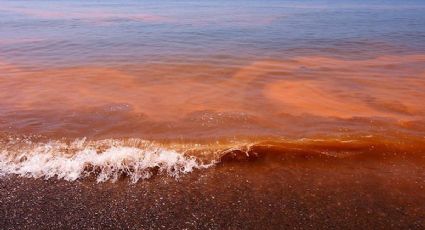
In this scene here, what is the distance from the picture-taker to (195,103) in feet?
25.6

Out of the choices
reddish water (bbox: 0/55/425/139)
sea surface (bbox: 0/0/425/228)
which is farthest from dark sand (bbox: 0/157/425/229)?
reddish water (bbox: 0/55/425/139)

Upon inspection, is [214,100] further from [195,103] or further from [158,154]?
[158,154]

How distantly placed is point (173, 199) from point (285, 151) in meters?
2.06

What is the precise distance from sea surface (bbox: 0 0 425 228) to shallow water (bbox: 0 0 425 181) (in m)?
0.03

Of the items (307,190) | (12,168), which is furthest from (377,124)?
(12,168)

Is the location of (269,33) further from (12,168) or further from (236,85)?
(12,168)

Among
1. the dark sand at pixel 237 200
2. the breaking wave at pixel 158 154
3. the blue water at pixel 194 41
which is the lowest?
the dark sand at pixel 237 200

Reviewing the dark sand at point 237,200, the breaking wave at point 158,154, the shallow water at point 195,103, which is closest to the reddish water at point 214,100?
the shallow water at point 195,103

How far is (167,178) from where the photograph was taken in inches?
188

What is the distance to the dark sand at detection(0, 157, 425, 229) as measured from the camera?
3.89m

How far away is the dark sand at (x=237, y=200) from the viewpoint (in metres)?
3.89

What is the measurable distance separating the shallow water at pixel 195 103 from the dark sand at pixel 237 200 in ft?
1.21

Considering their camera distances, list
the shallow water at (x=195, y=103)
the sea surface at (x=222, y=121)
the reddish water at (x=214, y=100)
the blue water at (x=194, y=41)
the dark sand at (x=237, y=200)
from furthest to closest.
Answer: the blue water at (x=194, y=41) → the reddish water at (x=214, y=100) → the shallow water at (x=195, y=103) → the sea surface at (x=222, y=121) → the dark sand at (x=237, y=200)

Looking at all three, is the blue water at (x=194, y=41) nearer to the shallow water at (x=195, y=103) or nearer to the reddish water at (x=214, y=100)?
the shallow water at (x=195, y=103)
